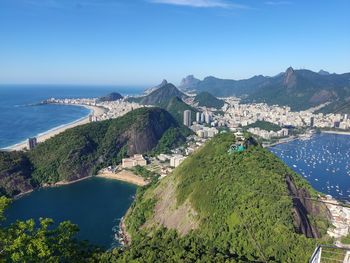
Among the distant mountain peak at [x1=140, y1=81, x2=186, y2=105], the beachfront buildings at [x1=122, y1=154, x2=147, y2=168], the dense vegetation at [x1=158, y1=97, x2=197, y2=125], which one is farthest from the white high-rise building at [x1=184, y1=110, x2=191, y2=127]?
the distant mountain peak at [x1=140, y1=81, x2=186, y2=105]

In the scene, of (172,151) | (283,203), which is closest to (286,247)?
(283,203)

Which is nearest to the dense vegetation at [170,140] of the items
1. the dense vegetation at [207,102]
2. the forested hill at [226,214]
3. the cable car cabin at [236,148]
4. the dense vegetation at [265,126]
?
the dense vegetation at [265,126]

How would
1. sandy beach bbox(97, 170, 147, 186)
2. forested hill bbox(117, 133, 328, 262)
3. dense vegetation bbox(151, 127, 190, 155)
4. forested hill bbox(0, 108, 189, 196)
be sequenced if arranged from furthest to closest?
dense vegetation bbox(151, 127, 190, 155)
sandy beach bbox(97, 170, 147, 186)
forested hill bbox(0, 108, 189, 196)
forested hill bbox(117, 133, 328, 262)

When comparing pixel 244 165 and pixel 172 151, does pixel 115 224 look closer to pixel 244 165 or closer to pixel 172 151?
pixel 244 165

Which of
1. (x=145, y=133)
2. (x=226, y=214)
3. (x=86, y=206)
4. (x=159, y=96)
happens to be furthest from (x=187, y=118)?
(x=226, y=214)

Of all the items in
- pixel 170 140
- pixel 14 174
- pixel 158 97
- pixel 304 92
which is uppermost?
pixel 304 92

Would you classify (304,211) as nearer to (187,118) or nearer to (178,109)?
(187,118)

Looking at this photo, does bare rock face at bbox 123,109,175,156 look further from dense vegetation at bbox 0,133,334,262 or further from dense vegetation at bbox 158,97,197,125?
dense vegetation at bbox 158,97,197,125
